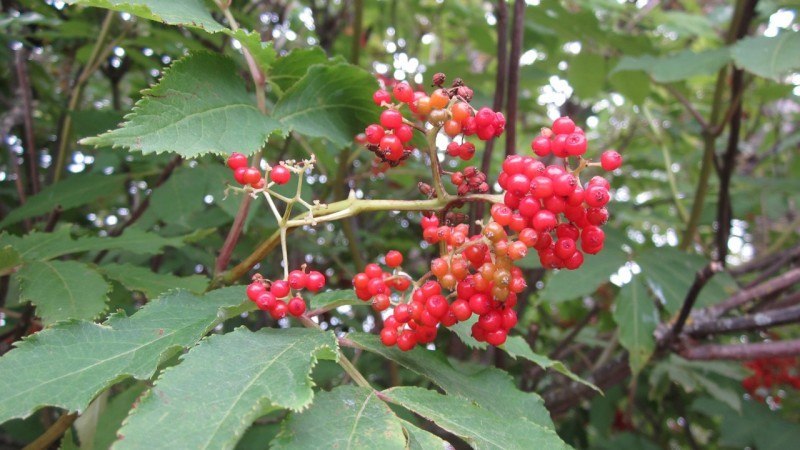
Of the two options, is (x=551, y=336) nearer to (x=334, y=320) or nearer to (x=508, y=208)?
(x=334, y=320)

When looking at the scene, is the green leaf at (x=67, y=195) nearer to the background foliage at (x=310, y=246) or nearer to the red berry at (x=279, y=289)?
the background foliage at (x=310, y=246)

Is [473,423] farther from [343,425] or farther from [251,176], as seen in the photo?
[251,176]

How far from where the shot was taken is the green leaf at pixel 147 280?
150 centimetres

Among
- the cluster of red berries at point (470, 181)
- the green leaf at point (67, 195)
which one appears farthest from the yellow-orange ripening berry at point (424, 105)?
the green leaf at point (67, 195)

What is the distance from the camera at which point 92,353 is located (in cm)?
107

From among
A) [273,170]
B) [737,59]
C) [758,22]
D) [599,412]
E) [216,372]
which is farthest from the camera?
[599,412]

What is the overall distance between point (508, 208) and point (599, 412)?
2862 mm

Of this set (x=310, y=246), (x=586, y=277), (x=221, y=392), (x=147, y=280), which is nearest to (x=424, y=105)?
(x=221, y=392)

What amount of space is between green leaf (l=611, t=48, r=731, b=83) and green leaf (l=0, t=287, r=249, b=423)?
6.37ft

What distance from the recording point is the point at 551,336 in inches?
153

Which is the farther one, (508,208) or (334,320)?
(334,320)

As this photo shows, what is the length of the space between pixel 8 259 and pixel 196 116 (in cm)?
59

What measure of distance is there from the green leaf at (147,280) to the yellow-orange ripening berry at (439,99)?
705 mm

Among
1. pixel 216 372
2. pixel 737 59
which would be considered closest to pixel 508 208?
pixel 216 372
